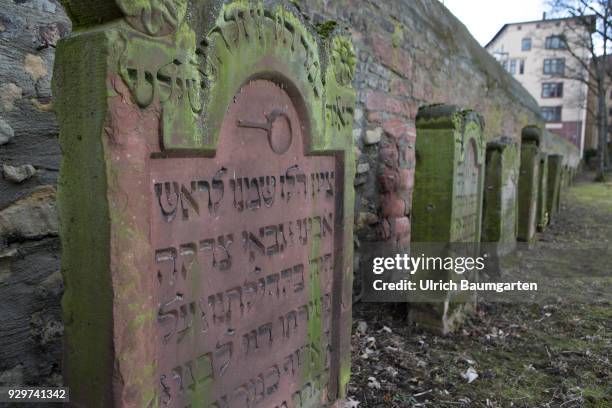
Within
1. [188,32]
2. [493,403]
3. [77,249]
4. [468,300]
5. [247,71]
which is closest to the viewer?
[77,249]

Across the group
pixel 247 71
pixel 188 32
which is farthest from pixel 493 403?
pixel 188 32

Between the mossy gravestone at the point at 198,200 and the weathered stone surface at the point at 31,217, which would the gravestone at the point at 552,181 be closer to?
the mossy gravestone at the point at 198,200

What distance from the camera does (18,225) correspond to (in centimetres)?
167

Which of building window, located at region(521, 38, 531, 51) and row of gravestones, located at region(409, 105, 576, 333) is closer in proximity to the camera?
row of gravestones, located at region(409, 105, 576, 333)

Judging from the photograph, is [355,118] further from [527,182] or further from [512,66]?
[512,66]

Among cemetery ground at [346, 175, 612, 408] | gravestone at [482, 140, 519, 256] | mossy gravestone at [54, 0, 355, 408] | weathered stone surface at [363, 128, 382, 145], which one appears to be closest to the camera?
mossy gravestone at [54, 0, 355, 408]

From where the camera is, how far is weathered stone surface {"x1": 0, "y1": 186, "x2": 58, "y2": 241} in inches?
64.8

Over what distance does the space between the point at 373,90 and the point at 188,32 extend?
2.74 meters

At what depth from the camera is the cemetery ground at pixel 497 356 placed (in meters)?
2.52

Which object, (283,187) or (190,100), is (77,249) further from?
(283,187)

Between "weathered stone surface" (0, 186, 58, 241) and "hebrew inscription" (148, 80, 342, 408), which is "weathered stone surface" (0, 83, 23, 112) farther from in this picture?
"hebrew inscription" (148, 80, 342, 408)

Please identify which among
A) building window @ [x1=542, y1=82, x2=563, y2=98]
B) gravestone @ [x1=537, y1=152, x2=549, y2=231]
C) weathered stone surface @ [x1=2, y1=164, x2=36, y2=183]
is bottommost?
gravestone @ [x1=537, y1=152, x2=549, y2=231]

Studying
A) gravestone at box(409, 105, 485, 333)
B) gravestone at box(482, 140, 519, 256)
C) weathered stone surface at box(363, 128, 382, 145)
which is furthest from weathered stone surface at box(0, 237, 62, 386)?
gravestone at box(482, 140, 519, 256)

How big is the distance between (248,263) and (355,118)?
2.23 m
